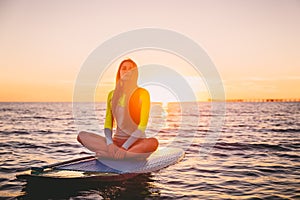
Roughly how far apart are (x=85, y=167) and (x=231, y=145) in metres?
8.22

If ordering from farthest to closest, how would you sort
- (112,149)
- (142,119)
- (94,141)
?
1. (94,141)
2. (112,149)
3. (142,119)

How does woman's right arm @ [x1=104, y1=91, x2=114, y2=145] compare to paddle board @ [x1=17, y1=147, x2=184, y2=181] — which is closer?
paddle board @ [x1=17, y1=147, x2=184, y2=181]

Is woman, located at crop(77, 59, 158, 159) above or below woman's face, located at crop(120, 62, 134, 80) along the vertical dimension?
below

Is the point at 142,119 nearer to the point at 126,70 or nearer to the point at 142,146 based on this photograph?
the point at 142,146

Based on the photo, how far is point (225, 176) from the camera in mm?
7723

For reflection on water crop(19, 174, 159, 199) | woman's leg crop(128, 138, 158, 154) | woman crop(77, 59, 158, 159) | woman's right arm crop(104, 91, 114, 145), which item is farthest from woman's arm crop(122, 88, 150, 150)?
reflection on water crop(19, 174, 159, 199)

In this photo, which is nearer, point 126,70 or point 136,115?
point 126,70

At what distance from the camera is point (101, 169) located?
6.83 metres

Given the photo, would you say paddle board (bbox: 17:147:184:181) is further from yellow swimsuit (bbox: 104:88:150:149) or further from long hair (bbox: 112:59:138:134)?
long hair (bbox: 112:59:138:134)

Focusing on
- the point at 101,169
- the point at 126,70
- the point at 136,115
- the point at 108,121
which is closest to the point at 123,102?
the point at 136,115

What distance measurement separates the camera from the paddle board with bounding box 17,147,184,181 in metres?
6.37

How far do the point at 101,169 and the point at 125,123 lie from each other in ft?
4.51

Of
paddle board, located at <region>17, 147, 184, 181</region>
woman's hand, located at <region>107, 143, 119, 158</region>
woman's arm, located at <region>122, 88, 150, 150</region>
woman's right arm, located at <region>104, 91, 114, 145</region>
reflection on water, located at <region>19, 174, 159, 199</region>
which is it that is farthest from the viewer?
woman's right arm, located at <region>104, 91, 114, 145</region>

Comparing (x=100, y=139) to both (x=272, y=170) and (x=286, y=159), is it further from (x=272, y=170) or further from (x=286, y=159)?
(x=286, y=159)
